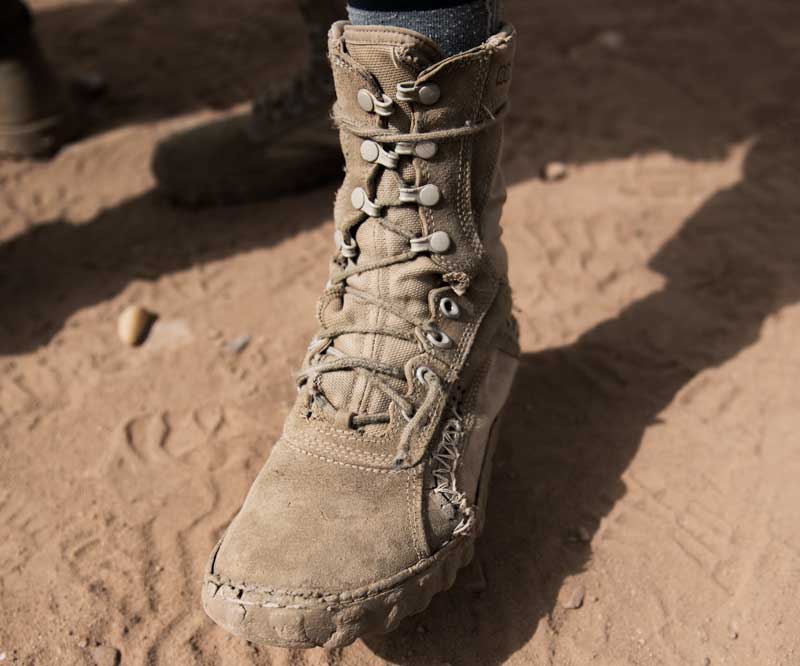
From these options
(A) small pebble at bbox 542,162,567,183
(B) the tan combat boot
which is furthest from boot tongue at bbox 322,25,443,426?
(A) small pebble at bbox 542,162,567,183

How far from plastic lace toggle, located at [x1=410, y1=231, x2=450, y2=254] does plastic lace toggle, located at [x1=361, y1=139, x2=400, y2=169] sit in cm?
13

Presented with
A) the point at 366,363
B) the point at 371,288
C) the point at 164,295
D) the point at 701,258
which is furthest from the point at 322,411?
the point at 701,258

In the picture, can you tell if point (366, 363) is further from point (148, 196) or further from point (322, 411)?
point (148, 196)

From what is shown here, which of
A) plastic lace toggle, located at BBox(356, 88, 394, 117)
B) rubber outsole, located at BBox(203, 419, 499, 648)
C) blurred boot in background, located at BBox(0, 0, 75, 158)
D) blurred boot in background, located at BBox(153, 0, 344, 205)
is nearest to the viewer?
rubber outsole, located at BBox(203, 419, 499, 648)

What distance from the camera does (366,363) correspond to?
4.76 feet

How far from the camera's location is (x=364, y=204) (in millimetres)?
1469

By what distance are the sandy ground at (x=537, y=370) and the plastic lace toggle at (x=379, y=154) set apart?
0.74 meters

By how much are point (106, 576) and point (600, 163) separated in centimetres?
205

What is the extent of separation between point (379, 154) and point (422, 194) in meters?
0.10

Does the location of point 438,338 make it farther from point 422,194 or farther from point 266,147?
point 266,147

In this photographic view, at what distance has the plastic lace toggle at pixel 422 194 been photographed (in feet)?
4.69

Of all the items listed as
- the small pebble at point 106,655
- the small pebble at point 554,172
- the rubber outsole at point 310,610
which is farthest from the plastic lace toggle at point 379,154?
the small pebble at point 554,172

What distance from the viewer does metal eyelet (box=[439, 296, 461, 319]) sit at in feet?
4.91

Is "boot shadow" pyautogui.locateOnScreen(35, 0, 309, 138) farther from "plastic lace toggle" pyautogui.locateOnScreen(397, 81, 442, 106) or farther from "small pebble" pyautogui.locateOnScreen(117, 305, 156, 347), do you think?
"plastic lace toggle" pyautogui.locateOnScreen(397, 81, 442, 106)
